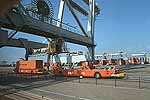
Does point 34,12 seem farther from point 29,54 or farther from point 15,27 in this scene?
point 29,54

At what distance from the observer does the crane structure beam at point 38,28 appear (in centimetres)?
3326

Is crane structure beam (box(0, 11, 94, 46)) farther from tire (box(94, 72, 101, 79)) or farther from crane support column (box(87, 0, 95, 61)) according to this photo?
tire (box(94, 72, 101, 79))

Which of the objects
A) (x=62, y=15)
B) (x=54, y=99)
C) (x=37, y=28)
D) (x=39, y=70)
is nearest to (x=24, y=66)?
(x=39, y=70)

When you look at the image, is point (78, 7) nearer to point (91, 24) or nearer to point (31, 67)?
point (91, 24)

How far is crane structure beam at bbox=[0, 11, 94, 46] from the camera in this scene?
3326 cm

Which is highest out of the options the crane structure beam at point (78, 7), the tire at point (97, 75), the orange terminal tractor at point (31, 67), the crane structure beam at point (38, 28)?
the crane structure beam at point (78, 7)

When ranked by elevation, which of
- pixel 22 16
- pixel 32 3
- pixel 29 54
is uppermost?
pixel 32 3

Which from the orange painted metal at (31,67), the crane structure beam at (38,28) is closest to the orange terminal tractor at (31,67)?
the orange painted metal at (31,67)

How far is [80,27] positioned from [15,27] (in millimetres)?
30145

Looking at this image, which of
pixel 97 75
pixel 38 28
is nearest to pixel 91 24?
pixel 38 28

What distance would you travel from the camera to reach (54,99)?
13.3 metres

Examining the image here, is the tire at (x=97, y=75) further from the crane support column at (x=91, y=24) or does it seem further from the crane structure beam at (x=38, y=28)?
the crane support column at (x=91, y=24)

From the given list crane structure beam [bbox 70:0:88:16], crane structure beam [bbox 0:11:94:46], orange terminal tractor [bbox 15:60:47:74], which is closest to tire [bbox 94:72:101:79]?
crane structure beam [bbox 0:11:94:46]

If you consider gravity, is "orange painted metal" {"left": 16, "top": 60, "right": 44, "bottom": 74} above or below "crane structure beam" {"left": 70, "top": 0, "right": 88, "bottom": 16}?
below
